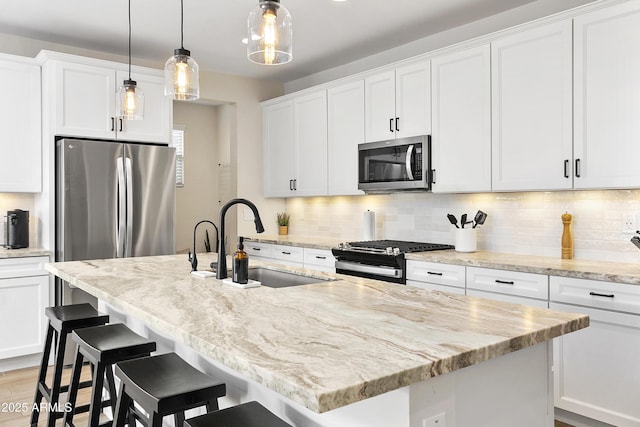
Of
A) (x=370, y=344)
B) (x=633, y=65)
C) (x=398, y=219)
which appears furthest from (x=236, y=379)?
(x=398, y=219)

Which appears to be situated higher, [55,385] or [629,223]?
[629,223]

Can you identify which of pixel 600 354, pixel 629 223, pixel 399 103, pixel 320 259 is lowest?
pixel 600 354

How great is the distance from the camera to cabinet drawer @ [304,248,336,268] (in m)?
4.33

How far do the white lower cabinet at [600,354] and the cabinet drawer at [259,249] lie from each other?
116 inches

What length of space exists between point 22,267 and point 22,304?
11.2 inches

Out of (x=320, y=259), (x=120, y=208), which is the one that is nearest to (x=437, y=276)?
(x=320, y=259)

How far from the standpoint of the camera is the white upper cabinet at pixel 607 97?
281 centimetres

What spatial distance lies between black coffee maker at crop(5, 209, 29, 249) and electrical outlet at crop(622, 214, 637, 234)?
4.39 meters

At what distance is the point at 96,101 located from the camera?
13.8ft

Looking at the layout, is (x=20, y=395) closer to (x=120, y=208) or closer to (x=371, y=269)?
(x=120, y=208)

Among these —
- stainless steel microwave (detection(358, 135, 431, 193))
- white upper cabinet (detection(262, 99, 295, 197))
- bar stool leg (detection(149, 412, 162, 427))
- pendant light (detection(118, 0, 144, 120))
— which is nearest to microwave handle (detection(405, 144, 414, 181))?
stainless steel microwave (detection(358, 135, 431, 193))

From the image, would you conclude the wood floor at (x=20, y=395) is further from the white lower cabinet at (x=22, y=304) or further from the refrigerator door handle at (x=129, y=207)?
the refrigerator door handle at (x=129, y=207)

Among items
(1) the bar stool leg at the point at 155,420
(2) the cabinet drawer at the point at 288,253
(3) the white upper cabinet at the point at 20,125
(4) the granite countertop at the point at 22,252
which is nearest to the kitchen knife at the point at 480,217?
(2) the cabinet drawer at the point at 288,253

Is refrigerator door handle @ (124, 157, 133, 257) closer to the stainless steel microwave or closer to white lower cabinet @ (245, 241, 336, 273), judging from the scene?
white lower cabinet @ (245, 241, 336, 273)
